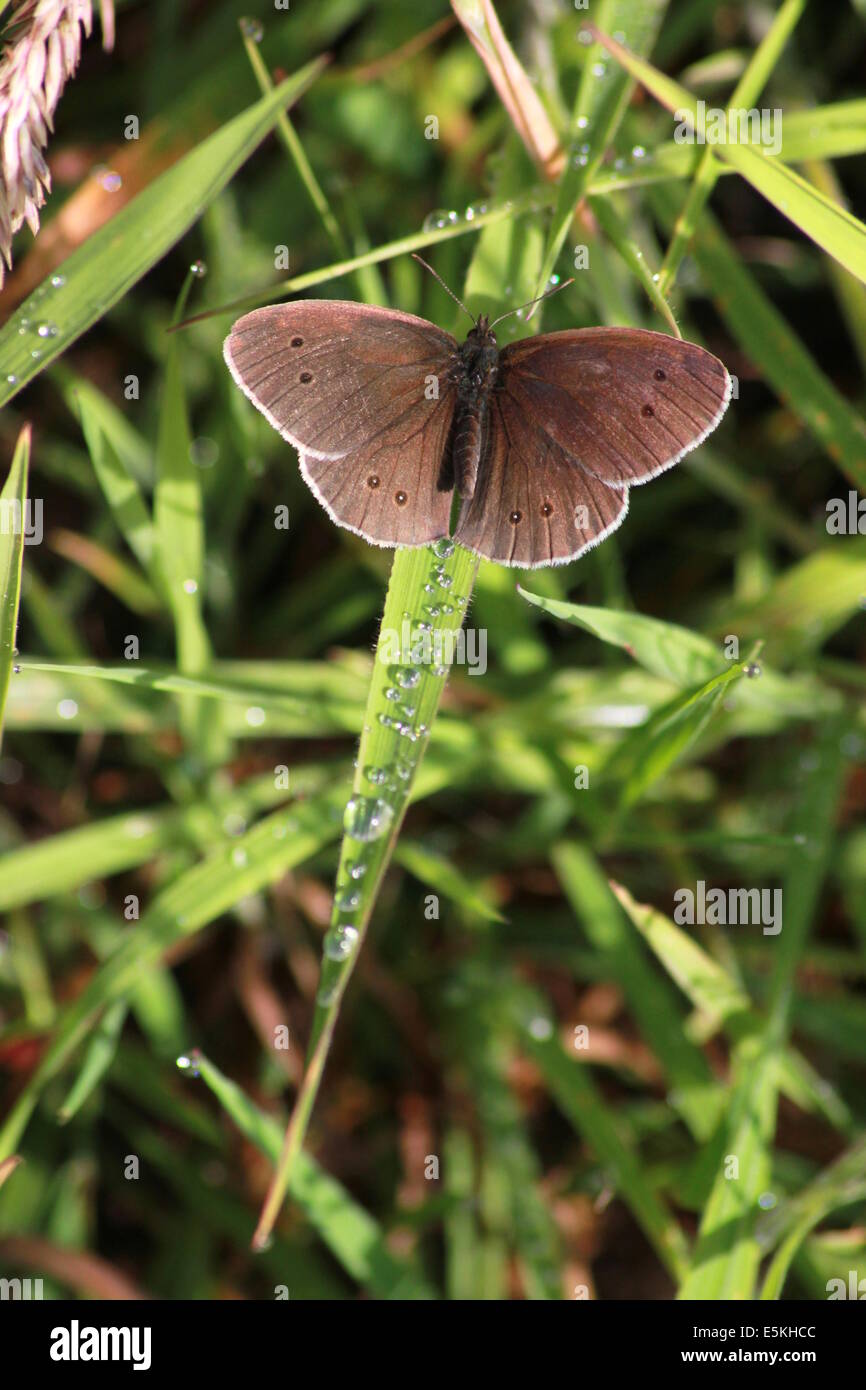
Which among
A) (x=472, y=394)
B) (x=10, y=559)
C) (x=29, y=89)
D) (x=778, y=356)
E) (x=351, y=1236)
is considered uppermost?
(x=778, y=356)

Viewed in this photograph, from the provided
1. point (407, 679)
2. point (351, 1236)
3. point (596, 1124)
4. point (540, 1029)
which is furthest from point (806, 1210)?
point (407, 679)

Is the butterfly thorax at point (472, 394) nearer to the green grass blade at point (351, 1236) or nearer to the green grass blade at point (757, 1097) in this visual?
the green grass blade at point (757, 1097)

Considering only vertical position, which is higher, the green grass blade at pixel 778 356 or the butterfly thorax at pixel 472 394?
the green grass blade at pixel 778 356

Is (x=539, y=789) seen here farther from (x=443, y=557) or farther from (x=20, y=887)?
(x=20, y=887)

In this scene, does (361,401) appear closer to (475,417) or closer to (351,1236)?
(475,417)

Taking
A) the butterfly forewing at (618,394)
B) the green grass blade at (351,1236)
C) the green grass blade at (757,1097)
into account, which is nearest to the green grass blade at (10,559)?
the butterfly forewing at (618,394)

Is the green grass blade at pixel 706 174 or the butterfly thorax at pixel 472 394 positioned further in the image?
the green grass blade at pixel 706 174
